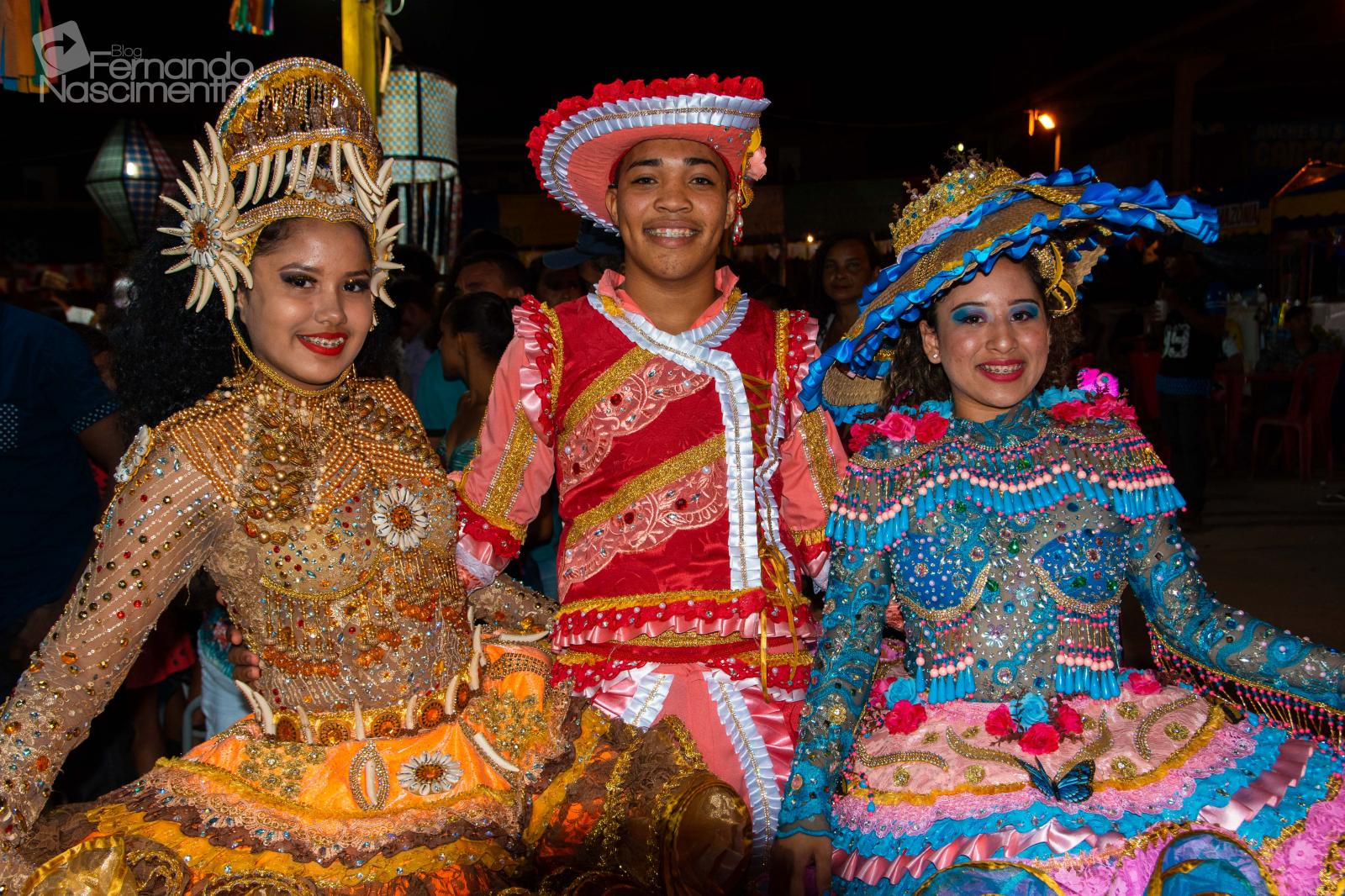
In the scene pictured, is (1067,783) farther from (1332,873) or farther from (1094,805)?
(1332,873)

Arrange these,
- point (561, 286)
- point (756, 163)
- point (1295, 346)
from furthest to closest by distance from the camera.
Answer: point (1295, 346), point (561, 286), point (756, 163)

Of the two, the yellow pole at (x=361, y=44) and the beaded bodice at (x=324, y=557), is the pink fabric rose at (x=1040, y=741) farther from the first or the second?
the yellow pole at (x=361, y=44)

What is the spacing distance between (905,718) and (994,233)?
1.01m

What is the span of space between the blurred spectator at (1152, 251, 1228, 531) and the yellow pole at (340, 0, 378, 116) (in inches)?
268

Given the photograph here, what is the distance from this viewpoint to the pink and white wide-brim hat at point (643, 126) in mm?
2754

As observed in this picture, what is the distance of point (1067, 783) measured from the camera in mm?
2105

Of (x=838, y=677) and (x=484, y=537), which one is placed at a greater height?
(x=484, y=537)

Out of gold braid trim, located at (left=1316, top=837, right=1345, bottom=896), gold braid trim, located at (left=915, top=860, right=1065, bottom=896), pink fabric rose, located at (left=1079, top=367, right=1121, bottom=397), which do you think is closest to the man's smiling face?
pink fabric rose, located at (left=1079, top=367, right=1121, bottom=397)

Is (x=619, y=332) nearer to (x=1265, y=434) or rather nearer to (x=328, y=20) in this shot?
(x=328, y=20)

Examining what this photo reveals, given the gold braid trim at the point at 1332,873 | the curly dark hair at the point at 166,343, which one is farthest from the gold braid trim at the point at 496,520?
the gold braid trim at the point at 1332,873

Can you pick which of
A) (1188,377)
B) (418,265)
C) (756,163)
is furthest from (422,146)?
(1188,377)

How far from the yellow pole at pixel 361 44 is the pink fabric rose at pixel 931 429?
14.3 ft

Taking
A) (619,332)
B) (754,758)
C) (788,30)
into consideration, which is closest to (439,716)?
(754,758)
